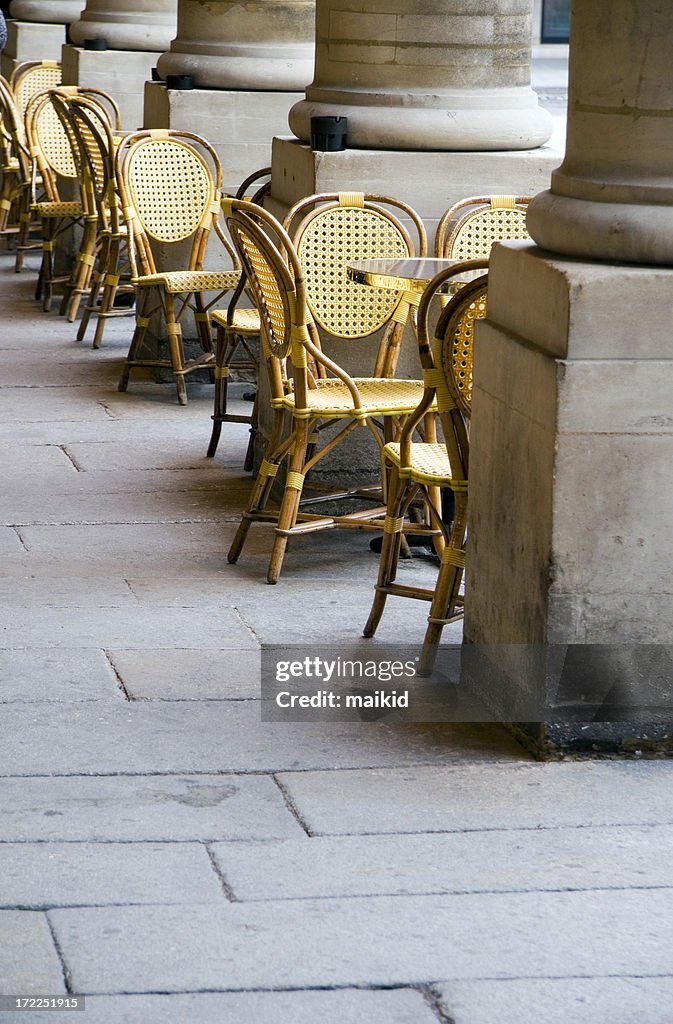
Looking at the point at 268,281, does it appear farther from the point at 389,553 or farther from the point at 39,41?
the point at 39,41

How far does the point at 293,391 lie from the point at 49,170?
5.81 m

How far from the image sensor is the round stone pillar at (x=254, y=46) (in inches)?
336

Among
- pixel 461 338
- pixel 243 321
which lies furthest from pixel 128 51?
pixel 461 338

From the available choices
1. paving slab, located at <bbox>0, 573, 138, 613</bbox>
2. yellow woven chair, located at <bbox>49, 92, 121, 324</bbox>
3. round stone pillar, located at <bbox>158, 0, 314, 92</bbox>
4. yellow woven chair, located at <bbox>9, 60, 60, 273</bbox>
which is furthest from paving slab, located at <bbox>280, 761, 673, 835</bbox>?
yellow woven chair, located at <bbox>9, 60, 60, 273</bbox>

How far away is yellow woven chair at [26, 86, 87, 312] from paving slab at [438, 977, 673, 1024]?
26.1 feet

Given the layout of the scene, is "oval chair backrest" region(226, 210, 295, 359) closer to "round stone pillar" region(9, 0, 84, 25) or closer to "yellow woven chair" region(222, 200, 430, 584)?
"yellow woven chair" region(222, 200, 430, 584)

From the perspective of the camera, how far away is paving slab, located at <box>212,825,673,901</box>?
10.4 feet

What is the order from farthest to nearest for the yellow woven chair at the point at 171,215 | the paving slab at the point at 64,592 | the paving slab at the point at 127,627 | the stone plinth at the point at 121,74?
the stone plinth at the point at 121,74 → the yellow woven chair at the point at 171,215 → the paving slab at the point at 64,592 → the paving slab at the point at 127,627

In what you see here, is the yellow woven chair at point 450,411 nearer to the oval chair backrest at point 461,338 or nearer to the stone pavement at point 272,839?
the oval chair backrest at point 461,338

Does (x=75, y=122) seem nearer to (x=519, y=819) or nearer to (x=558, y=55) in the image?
(x=519, y=819)

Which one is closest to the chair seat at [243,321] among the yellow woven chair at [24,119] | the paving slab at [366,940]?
the paving slab at [366,940]

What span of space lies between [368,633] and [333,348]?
172 centimetres

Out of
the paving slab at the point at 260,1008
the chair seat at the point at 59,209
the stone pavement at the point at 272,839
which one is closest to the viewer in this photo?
the paving slab at the point at 260,1008

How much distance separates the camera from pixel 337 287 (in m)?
5.91
